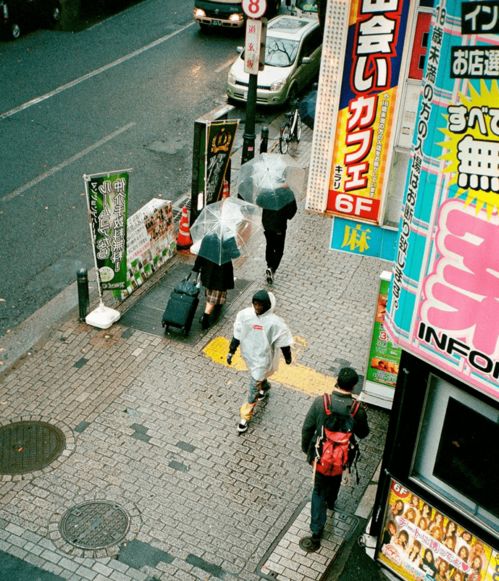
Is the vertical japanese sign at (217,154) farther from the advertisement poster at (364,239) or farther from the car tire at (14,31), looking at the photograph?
the car tire at (14,31)

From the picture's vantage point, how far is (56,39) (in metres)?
24.4

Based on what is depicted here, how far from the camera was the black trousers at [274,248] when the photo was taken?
12.0 metres

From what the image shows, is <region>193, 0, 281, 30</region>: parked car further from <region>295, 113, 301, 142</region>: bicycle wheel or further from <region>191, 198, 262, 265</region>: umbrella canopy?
<region>191, 198, 262, 265</region>: umbrella canopy

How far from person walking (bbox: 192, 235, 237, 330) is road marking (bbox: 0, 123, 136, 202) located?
224 inches

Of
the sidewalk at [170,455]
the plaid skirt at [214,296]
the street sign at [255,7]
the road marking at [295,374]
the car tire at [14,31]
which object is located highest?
the street sign at [255,7]

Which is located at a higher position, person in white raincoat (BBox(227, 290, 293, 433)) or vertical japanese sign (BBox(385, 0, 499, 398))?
vertical japanese sign (BBox(385, 0, 499, 398))

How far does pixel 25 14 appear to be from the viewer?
963 inches

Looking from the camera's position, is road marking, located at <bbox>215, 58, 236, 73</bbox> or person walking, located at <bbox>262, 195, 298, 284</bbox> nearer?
person walking, located at <bbox>262, 195, 298, 284</bbox>

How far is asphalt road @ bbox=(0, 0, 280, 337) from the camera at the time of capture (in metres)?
13.3

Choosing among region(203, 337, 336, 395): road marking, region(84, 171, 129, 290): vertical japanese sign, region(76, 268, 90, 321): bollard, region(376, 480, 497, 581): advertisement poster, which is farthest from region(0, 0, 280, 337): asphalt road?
Answer: region(376, 480, 497, 581): advertisement poster

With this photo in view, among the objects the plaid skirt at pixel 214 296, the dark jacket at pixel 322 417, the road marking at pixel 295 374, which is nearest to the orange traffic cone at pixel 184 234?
the plaid skirt at pixel 214 296

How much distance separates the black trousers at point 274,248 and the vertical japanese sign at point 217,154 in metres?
1.58

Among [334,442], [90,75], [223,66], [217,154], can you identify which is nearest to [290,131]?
[217,154]

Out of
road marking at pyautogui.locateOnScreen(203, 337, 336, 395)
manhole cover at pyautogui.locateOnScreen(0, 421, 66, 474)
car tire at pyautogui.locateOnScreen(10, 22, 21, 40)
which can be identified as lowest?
manhole cover at pyautogui.locateOnScreen(0, 421, 66, 474)
